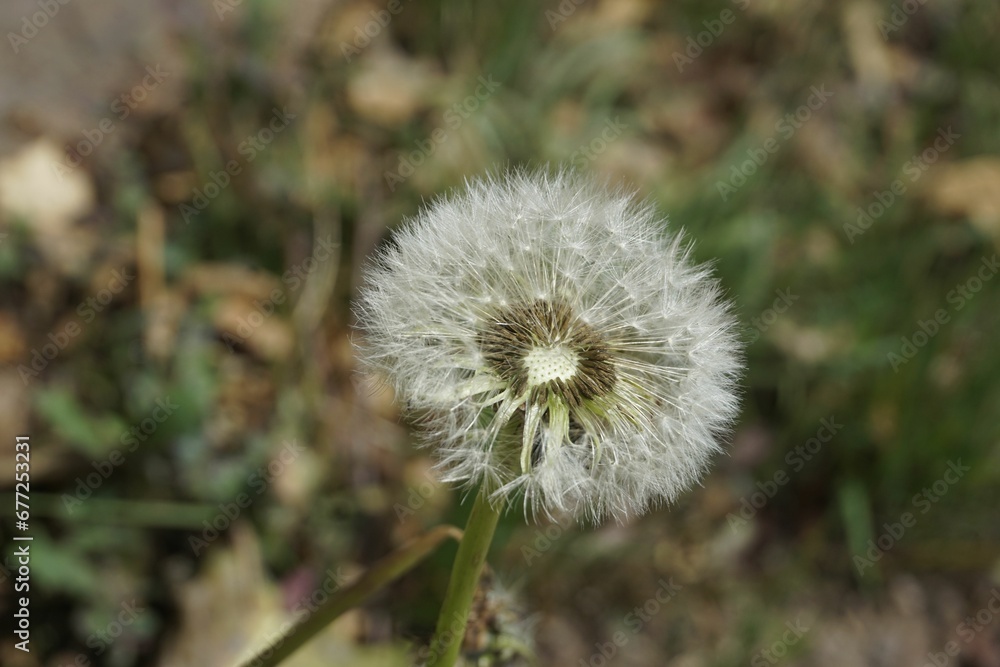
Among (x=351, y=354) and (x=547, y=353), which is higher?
(x=547, y=353)

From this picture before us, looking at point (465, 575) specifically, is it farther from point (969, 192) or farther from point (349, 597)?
point (969, 192)

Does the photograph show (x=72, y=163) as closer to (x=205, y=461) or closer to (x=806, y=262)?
(x=205, y=461)

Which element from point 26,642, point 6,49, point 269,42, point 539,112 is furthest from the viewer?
point 539,112

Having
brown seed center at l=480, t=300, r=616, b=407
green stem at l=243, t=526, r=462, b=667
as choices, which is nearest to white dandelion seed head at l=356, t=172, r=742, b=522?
brown seed center at l=480, t=300, r=616, b=407

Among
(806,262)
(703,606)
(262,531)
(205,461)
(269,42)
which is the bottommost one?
(703,606)

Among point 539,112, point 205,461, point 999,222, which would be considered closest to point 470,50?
point 539,112

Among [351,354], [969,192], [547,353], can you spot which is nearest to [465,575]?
[547,353]

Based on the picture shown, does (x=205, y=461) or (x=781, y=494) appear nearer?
(x=205, y=461)
